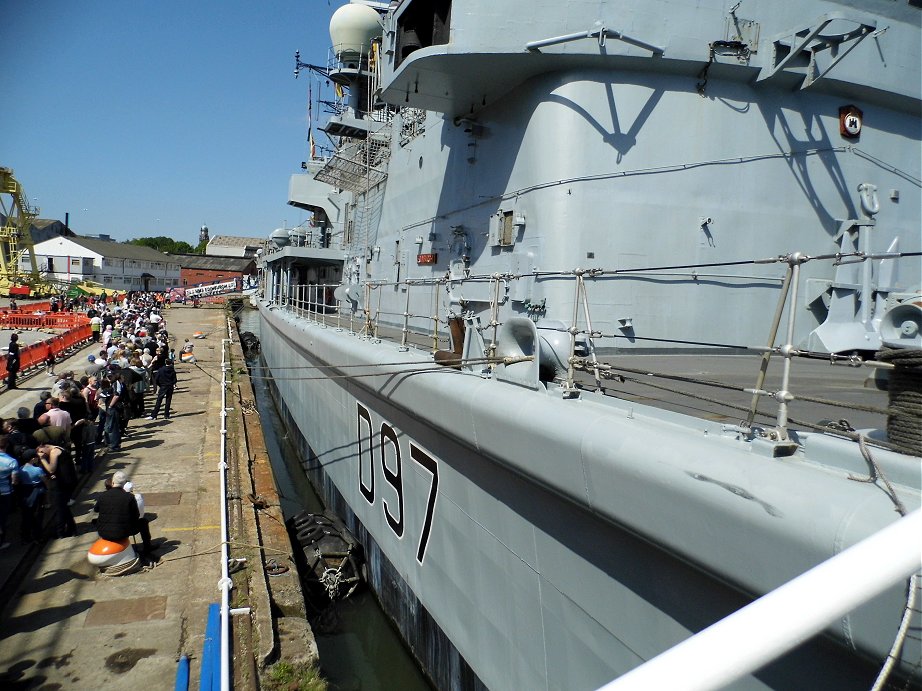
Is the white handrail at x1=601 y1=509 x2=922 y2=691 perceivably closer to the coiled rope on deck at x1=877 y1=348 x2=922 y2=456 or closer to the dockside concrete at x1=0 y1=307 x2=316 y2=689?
the coiled rope on deck at x1=877 y1=348 x2=922 y2=456

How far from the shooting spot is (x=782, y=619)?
0.92m

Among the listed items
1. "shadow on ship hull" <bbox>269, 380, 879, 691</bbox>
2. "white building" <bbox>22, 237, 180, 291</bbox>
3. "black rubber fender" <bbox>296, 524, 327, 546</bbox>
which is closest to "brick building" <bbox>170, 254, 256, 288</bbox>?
"white building" <bbox>22, 237, 180, 291</bbox>

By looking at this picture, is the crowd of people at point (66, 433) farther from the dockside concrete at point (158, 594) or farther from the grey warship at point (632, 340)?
the grey warship at point (632, 340)

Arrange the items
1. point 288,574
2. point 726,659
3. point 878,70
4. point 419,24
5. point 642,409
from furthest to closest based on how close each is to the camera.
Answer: point 419,24 < point 878,70 < point 288,574 < point 642,409 < point 726,659

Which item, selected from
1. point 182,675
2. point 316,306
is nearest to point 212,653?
point 182,675

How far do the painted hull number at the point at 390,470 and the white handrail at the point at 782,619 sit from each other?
3761 millimetres

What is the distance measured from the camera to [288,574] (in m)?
5.30

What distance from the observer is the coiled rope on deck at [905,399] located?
6.53 ft

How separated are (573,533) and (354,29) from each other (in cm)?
1573

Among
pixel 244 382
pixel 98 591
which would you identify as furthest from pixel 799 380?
pixel 244 382

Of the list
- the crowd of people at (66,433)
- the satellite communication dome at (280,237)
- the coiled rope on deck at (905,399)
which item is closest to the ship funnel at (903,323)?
the coiled rope on deck at (905,399)

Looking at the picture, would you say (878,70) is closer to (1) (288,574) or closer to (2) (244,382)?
(1) (288,574)

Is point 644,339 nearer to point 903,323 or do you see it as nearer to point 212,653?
point 903,323

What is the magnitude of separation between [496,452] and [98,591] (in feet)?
11.5
